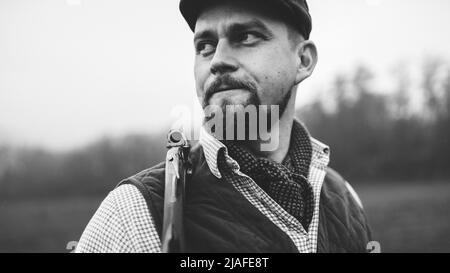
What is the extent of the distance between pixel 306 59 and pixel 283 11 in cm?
28

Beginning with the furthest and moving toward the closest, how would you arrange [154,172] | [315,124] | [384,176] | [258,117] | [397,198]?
1. [397,198]
2. [384,176]
3. [315,124]
4. [258,117]
5. [154,172]

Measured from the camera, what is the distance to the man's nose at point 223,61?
1.31 metres

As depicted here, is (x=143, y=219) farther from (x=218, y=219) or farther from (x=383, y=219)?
(x=383, y=219)

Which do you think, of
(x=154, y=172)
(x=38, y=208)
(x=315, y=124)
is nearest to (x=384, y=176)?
(x=315, y=124)

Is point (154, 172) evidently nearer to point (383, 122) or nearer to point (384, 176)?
point (384, 176)

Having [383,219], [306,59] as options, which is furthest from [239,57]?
[383,219]

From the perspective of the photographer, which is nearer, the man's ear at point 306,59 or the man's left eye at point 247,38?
the man's left eye at point 247,38

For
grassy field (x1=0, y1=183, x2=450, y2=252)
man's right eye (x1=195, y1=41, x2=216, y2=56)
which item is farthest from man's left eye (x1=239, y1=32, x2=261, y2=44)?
grassy field (x1=0, y1=183, x2=450, y2=252)

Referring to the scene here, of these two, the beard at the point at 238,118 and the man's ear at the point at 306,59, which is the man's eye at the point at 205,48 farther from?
the man's ear at the point at 306,59

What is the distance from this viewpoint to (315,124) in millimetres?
4727

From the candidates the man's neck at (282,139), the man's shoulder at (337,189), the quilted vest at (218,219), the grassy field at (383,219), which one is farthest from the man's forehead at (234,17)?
the grassy field at (383,219)

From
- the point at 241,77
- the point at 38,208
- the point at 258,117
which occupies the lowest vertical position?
the point at 38,208

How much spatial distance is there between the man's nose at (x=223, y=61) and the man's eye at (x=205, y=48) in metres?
0.07
